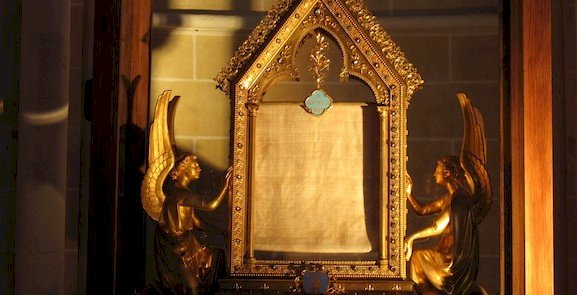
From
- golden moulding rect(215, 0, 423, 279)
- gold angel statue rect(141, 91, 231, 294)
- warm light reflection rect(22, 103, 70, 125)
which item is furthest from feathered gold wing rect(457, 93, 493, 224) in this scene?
warm light reflection rect(22, 103, 70, 125)

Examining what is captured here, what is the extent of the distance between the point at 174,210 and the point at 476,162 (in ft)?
2.36

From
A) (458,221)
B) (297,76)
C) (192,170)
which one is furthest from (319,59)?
(458,221)

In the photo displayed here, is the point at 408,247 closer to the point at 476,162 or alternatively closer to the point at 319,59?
the point at 476,162

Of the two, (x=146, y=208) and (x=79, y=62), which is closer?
(x=146, y=208)

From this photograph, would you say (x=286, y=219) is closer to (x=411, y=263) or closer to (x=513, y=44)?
(x=411, y=263)

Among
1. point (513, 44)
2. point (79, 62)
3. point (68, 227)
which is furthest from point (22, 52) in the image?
point (513, 44)

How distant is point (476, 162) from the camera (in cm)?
260

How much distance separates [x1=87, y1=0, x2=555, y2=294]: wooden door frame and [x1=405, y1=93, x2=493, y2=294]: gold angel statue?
0.27 ft

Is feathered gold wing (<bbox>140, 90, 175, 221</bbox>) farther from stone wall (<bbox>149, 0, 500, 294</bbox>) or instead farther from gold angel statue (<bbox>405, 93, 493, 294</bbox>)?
gold angel statue (<bbox>405, 93, 493, 294</bbox>)

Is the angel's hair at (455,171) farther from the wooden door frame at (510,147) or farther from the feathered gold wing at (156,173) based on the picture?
the feathered gold wing at (156,173)

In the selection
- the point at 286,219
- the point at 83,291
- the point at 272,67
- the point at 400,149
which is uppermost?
the point at 272,67

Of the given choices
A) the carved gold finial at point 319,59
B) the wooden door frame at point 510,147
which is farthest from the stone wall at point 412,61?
the carved gold finial at point 319,59

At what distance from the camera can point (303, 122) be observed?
267 centimetres

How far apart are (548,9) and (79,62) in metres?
1.21
